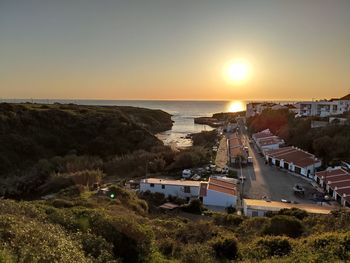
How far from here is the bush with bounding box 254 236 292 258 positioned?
352 inches

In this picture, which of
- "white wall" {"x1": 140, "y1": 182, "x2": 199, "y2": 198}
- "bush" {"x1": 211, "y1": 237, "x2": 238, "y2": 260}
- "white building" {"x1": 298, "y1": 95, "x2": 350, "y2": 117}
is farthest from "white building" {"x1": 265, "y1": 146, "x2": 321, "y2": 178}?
"white building" {"x1": 298, "y1": 95, "x2": 350, "y2": 117}

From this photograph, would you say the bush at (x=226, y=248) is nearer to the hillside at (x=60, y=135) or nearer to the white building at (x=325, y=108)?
the hillside at (x=60, y=135)

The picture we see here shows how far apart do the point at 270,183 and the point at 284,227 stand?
15.6 metres

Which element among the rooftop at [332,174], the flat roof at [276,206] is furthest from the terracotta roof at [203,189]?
the rooftop at [332,174]

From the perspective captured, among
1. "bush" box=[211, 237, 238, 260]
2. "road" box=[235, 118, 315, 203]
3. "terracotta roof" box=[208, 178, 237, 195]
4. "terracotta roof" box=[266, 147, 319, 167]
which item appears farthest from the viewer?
"terracotta roof" box=[266, 147, 319, 167]

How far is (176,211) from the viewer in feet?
65.2

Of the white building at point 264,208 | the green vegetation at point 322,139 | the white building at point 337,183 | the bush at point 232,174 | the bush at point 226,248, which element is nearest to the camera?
the bush at point 226,248

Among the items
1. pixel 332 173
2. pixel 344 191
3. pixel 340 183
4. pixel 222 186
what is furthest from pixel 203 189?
pixel 332 173

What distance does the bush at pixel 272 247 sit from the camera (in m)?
8.94

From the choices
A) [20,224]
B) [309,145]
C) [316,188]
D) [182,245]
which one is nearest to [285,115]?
[309,145]

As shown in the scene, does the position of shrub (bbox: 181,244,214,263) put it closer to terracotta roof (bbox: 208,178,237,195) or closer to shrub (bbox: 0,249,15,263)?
shrub (bbox: 0,249,15,263)

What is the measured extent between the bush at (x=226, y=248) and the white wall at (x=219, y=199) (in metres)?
12.7

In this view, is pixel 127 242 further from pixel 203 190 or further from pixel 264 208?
pixel 203 190

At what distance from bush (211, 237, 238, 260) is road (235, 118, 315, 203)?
14.6 meters
